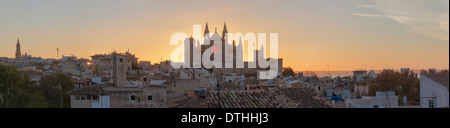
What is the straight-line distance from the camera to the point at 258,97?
9.40 metres

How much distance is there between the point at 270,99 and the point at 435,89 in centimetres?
325

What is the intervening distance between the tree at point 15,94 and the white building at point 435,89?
13502 millimetres

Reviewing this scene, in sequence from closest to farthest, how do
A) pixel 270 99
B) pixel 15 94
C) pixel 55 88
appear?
pixel 270 99, pixel 15 94, pixel 55 88

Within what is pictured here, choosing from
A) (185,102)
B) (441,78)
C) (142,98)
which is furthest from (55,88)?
(441,78)

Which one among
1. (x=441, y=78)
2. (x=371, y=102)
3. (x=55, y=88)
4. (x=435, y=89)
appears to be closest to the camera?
(x=441, y=78)

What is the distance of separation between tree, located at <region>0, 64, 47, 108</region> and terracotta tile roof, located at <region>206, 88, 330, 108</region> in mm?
10385

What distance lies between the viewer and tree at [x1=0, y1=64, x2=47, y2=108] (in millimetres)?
16703

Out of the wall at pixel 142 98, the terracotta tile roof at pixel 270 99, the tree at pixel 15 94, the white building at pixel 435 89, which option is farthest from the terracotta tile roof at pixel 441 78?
the tree at pixel 15 94

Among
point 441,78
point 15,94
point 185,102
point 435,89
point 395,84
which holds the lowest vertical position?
point 15,94

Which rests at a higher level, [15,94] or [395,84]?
[395,84]

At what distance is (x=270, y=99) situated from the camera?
9.45 m

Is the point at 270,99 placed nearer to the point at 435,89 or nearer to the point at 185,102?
the point at 185,102
